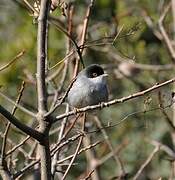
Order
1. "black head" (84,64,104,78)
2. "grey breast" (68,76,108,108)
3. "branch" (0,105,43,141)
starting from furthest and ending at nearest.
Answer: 1. "black head" (84,64,104,78)
2. "grey breast" (68,76,108,108)
3. "branch" (0,105,43,141)

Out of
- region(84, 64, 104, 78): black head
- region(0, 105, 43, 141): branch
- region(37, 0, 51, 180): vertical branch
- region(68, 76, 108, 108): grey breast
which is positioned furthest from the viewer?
region(84, 64, 104, 78): black head

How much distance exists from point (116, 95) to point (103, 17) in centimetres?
113

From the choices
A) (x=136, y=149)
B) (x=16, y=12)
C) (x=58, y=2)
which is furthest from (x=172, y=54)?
(x=16, y=12)

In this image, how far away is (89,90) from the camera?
436cm

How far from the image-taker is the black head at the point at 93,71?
183 inches

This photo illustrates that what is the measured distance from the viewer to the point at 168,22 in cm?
860

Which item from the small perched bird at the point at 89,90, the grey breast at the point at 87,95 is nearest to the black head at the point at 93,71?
the small perched bird at the point at 89,90

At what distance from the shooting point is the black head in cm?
464

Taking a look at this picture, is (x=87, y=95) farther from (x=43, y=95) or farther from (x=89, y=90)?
(x=43, y=95)

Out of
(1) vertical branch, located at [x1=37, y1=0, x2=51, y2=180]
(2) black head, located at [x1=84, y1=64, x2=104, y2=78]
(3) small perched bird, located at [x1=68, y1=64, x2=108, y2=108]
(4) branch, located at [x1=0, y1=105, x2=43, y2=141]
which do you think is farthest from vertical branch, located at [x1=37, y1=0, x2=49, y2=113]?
(2) black head, located at [x1=84, y1=64, x2=104, y2=78]

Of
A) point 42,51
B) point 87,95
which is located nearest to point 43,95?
point 42,51

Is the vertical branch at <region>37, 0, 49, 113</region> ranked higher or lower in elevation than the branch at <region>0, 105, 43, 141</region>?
higher

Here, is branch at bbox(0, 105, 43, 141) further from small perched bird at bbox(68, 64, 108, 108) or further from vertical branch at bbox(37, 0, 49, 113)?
small perched bird at bbox(68, 64, 108, 108)

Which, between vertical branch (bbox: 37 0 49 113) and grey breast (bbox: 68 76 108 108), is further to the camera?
grey breast (bbox: 68 76 108 108)
